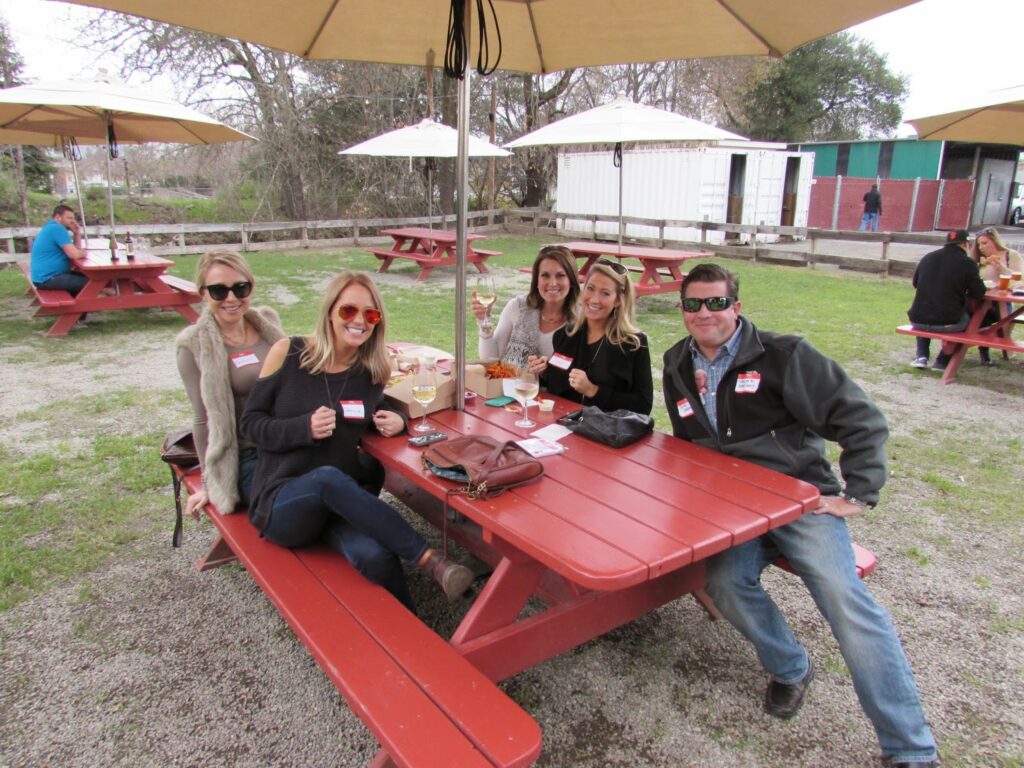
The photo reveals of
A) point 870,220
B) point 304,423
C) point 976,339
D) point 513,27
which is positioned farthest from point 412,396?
point 870,220

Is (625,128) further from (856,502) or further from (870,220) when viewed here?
(870,220)

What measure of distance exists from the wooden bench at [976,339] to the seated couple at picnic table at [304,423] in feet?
19.1

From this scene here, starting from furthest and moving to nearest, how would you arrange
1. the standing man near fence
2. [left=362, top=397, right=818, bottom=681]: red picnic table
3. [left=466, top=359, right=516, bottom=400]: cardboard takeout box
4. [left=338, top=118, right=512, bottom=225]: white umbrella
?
the standing man near fence
[left=338, top=118, right=512, bottom=225]: white umbrella
[left=466, top=359, right=516, bottom=400]: cardboard takeout box
[left=362, top=397, right=818, bottom=681]: red picnic table

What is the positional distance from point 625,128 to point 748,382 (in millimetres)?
4360

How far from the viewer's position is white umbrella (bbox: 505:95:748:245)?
617 centimetres

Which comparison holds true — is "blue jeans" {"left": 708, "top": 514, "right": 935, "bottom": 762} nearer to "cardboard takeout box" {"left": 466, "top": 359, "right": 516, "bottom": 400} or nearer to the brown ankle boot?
the brown ankle boot

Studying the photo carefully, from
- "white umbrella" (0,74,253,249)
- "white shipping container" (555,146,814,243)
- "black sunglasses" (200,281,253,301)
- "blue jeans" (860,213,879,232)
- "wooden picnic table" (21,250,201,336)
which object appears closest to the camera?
"black sunglasses" (200,281,253,301)

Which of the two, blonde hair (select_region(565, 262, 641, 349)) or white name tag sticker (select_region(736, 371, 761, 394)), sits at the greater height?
blonde hair (select_region(565, 262, 641, 349))

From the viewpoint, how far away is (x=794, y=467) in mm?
2531

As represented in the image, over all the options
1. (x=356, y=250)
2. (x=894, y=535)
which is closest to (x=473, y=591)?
(x=894, y=535)

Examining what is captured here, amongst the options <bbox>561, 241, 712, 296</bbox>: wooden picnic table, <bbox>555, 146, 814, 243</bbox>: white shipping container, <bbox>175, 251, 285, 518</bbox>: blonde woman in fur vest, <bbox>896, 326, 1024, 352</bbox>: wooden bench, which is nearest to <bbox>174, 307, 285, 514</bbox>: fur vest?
<bbox>175, 251, 285, 518</bbox>: blonde woman in fur vest

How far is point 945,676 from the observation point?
259 centimetres

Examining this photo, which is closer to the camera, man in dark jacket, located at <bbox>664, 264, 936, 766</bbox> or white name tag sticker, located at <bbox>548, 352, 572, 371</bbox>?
man in dark jacket, located at <bbox>664, 264, 936, 766</bbox>

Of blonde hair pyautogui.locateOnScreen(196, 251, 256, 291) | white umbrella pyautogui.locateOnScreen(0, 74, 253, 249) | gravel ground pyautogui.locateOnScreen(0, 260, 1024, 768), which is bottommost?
gravel ground pyautogui.locateOnScreen(0, 260, 1024, 768)
